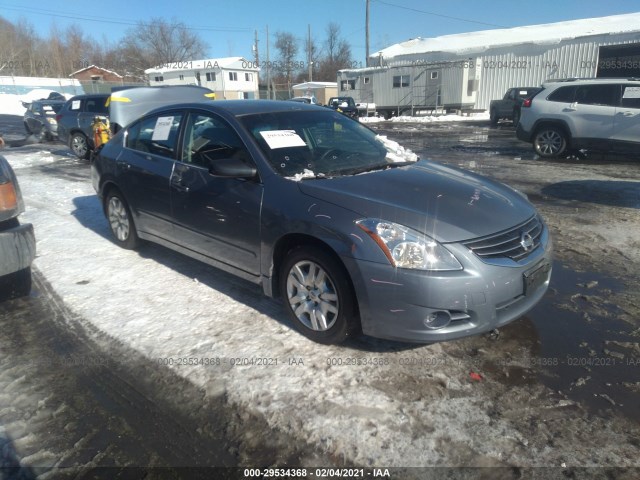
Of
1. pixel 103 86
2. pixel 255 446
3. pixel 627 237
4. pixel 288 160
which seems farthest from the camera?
pixel 103 86

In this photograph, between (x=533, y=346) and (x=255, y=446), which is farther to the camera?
(x=533, y=346)

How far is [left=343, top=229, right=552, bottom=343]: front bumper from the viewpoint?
271 centimetres

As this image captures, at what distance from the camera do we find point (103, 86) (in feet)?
160

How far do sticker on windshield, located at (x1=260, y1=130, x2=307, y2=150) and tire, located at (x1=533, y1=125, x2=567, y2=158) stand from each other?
9.47 m

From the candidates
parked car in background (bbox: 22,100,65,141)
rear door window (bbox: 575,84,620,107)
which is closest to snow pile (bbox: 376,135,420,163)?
rear door window (bbox: 575,84,620,107)

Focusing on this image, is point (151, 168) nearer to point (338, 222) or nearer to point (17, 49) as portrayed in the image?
point (338, 222)

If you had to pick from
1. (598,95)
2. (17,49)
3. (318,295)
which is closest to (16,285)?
(318,295)

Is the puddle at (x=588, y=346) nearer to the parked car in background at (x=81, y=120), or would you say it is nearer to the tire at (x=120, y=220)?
the tire at (x=120, y=220)

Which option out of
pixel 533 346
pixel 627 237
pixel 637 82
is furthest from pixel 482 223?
pixel 637 82

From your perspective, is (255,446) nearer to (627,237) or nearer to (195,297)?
(195,297)

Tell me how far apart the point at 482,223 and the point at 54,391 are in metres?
2.87

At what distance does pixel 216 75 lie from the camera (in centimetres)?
5666

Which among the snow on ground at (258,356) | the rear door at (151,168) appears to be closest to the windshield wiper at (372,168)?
the snow on ground at (258,356)

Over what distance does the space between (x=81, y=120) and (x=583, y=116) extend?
12.5m
